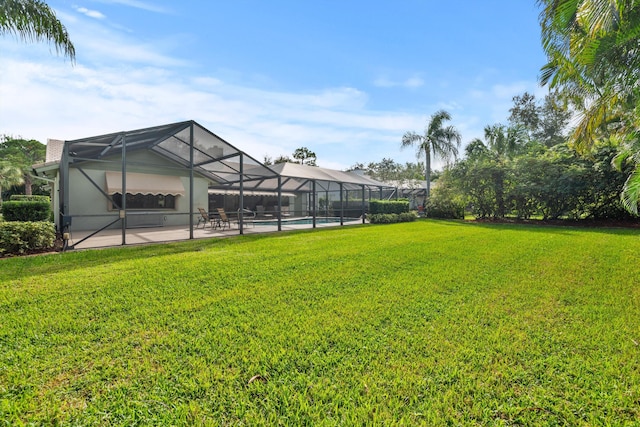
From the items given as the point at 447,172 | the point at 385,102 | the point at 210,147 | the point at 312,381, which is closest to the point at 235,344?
the point at 312,381

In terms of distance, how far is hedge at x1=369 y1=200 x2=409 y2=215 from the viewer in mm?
20097

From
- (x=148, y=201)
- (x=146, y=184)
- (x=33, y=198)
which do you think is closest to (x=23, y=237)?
(x=146, y=184)

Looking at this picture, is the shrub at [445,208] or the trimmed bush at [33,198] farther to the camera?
the shrub at [445,208]

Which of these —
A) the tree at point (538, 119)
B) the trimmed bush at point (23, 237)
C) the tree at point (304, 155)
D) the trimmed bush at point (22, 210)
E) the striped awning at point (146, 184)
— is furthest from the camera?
the tree at point (304, 155)

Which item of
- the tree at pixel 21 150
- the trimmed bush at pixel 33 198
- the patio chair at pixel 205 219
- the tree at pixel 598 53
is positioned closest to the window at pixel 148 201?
the patio chair at pixel 205 219

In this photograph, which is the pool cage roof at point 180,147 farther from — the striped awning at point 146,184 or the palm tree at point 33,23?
the palm tree at point 33,23

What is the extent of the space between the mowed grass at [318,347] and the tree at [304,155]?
48.8 meters

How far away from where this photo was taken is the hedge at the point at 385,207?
20.1 meters

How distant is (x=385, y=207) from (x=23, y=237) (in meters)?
17.7

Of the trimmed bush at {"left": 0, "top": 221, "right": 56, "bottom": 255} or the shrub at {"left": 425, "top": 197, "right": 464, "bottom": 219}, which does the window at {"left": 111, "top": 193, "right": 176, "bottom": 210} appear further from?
the shrub at {"left": 425, "top": 197, "right": 464, "bottom": 219}

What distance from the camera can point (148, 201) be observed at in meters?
15.7

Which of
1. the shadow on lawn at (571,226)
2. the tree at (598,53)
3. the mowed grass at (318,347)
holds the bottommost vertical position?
the mowed grass at (318,347)

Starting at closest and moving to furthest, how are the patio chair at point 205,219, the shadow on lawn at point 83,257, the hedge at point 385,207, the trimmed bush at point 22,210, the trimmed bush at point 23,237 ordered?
the shadow on lawn at point 83,257 → the trimmed bush at point 23,237 → the trimmed bush at point 22,210 → the patio chair at point 205,219 → the hedge at point 385,207

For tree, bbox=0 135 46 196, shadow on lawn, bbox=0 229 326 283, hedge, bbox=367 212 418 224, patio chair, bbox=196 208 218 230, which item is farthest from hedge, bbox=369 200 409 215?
tree, bbox=0 135 46 196
